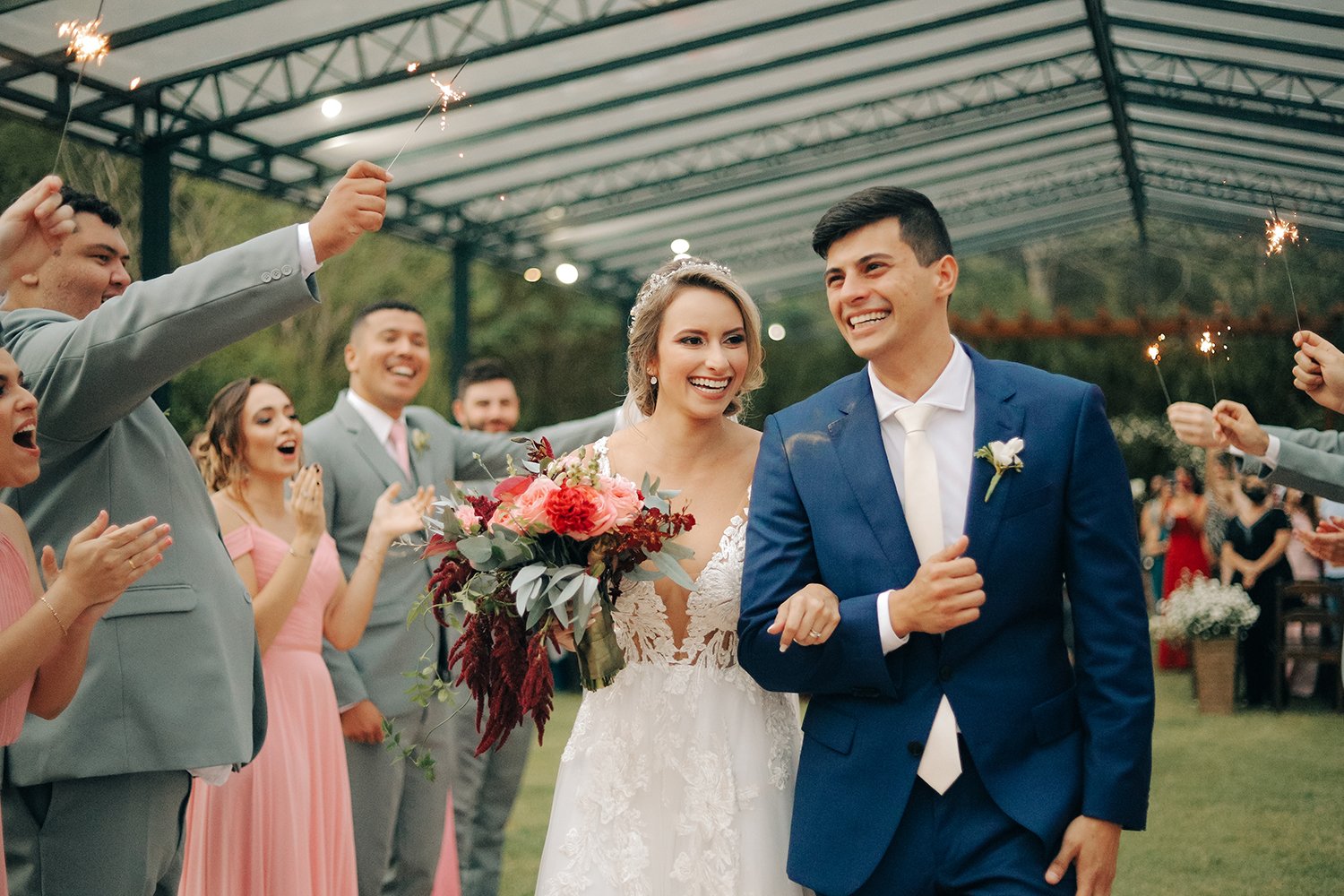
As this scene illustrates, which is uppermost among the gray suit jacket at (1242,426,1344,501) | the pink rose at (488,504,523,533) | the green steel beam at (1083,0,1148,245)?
the green steel beam at (1083,0,1148,245)

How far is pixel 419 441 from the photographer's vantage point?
15.8ft

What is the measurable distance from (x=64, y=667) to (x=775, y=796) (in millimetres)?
1636

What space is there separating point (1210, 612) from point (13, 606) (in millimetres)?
9599

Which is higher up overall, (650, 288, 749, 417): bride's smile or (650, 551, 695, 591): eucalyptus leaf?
(650, 288, 749, 417): bride's smile

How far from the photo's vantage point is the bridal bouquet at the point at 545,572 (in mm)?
2635

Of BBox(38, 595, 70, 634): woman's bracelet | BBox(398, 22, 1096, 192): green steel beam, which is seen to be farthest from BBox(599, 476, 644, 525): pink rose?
BBox(398, 22, 1096, 192): green steel beam

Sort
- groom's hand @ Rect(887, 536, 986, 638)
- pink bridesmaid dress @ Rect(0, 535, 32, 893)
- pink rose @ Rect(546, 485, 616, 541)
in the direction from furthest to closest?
pink rose @ Rect(546, 485, 616, 541) < pink bridesmaid dress @ Rect(0, 535, 32, 893) < groom's hand @ Rect(887, 536, 986, 638)

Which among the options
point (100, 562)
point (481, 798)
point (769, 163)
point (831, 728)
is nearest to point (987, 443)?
point (831, 728)

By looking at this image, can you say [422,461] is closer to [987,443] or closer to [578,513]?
[578,513]

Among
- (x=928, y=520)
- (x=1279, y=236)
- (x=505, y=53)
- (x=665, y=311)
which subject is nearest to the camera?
(x=928, y=520)

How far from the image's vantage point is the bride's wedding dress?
273 cm

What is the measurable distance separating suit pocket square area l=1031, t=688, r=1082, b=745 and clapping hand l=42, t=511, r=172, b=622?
1755 mm

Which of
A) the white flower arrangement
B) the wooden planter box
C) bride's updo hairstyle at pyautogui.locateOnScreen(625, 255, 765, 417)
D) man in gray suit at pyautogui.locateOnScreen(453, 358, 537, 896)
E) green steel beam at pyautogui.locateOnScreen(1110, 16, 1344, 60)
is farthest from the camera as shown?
the wooden planter box

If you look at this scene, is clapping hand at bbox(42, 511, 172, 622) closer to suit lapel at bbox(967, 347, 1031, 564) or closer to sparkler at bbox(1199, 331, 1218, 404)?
suit lapel at bbox(967, 347, 1031, 564)
